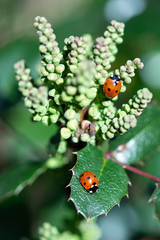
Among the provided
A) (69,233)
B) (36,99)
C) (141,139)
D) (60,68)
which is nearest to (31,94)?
(36,99)

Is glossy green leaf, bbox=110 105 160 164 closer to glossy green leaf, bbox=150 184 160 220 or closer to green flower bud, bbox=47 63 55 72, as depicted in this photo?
glossy green leaf, bbox=150 184 160 220

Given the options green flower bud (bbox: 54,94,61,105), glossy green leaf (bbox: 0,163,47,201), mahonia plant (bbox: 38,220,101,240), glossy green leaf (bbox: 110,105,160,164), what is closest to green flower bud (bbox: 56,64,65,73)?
green flower bud (bbox: 54,94,61,105)

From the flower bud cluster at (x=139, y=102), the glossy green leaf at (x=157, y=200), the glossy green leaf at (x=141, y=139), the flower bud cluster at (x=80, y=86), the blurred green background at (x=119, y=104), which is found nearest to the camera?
the flower bud cluster at (x=80, y=86)

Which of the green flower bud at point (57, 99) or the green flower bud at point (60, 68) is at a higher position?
Answer: the green flower bud at point (60, 68)

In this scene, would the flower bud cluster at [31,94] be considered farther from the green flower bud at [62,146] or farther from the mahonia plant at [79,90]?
the green flower bud at [62,146]

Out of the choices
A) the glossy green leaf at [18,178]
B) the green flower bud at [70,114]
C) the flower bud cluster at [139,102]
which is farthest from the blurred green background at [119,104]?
the flower bud cluster at [139,102]

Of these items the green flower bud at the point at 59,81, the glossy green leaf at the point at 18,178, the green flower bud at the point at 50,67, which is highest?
the green flower bud at the point at 50,67
